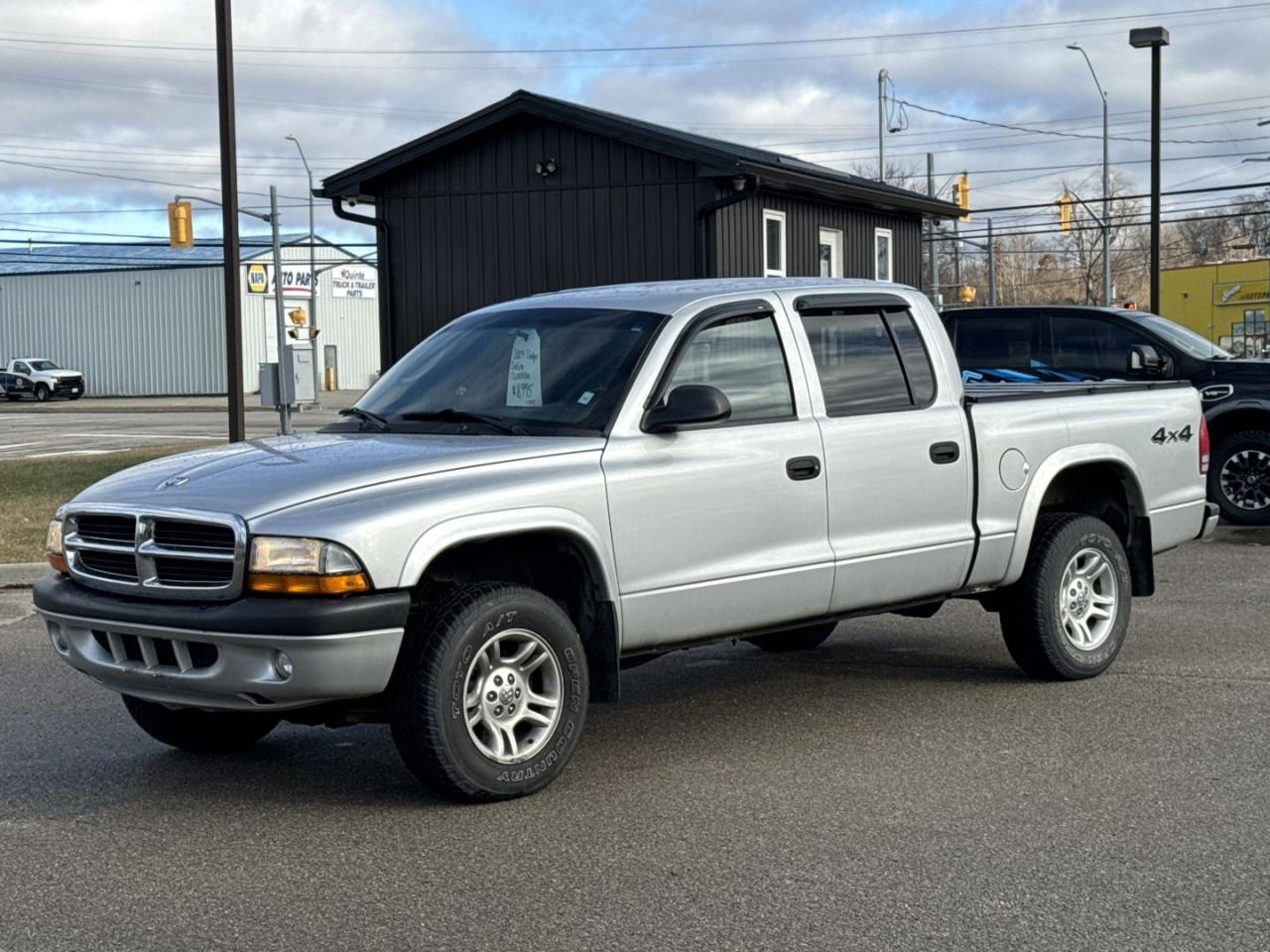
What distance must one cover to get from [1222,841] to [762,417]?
7.82 ft

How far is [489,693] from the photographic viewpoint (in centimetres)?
563

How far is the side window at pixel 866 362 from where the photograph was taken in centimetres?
683

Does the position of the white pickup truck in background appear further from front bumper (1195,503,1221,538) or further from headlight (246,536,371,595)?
headlight (246,536,371,595)

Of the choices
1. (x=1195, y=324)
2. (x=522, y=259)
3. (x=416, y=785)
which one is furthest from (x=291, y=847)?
(x=1195, y=324)

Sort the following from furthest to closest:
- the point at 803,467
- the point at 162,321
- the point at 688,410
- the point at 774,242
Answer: the point at 162,321
the point at 774,242
the point at 803,467
the point at 688,410

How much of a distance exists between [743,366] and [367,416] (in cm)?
156

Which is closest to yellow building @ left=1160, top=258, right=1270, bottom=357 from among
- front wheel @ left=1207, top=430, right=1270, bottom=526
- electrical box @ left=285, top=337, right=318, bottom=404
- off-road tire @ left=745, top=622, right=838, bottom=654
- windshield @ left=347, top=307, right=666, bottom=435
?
electrical box @ left=285, top=337, right=318, bottom=404

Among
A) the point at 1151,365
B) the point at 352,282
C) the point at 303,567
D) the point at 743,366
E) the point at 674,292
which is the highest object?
the point at 352,282

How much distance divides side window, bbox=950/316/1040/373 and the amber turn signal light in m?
9.82

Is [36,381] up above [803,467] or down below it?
below

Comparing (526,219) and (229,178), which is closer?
(229,178)

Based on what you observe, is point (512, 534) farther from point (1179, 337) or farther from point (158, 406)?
point (158, 406)

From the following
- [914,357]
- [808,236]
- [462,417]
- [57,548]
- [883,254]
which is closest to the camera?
[57,548]

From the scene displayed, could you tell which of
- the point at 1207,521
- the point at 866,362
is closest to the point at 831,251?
the point at 1207,521
